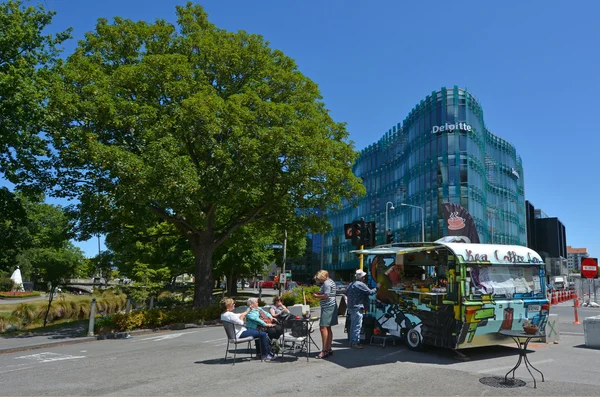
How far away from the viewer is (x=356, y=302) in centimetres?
995

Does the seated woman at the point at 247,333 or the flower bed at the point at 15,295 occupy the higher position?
the seated woman at the point at 247,333

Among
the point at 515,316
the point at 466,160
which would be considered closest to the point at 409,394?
the point at 515,316

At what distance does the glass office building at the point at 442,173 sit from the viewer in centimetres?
5381

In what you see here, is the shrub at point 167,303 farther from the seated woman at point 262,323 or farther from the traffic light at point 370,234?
the seated woman at point 262,323

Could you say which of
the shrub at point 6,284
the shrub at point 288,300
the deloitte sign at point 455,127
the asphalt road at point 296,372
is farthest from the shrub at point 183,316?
the shrub at point 6,284

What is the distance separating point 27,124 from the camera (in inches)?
685

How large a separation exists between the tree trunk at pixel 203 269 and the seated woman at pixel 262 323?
1048cm

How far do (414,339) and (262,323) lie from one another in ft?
10.7

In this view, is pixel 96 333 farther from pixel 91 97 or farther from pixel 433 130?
pixel 433 130

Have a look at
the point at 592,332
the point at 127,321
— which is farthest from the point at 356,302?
the point at 127,321

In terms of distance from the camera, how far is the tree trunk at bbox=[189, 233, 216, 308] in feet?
65.1

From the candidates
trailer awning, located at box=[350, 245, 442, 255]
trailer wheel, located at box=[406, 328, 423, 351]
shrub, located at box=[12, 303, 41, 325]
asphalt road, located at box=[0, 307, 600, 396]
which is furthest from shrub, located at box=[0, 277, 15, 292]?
trailer wheel, located at box=[406, 328, 423, 351]

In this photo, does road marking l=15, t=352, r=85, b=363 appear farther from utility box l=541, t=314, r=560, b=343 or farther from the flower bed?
the flower bed

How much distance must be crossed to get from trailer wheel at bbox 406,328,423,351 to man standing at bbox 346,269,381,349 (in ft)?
3.50
